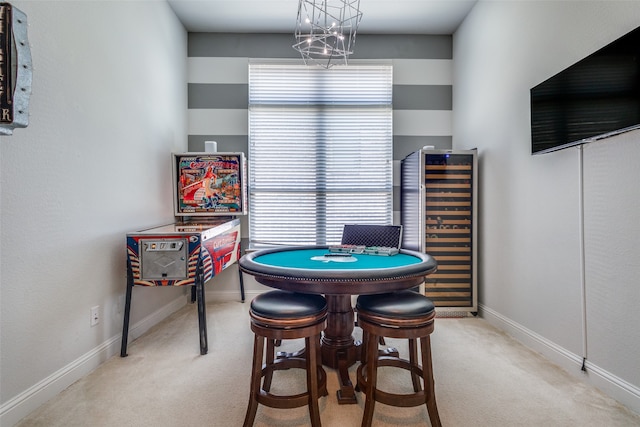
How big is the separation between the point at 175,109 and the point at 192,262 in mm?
2065

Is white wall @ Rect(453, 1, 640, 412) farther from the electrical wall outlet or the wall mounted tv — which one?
the electrical wall outlet

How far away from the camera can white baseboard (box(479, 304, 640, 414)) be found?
178cm

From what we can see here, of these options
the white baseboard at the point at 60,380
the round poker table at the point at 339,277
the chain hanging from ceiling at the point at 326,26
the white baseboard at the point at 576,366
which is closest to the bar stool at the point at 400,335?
the round poker table at the point at 339,277

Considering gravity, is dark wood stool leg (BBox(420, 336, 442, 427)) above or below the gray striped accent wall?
below

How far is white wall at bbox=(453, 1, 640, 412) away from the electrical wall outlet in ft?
11.2

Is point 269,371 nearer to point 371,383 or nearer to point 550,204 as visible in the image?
point 371,383

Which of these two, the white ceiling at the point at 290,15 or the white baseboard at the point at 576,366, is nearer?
the white baseboard at the point at 576,366

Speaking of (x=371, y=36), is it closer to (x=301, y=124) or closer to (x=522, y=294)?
(x=301, y=124)

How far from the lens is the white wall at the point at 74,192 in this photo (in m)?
1.73

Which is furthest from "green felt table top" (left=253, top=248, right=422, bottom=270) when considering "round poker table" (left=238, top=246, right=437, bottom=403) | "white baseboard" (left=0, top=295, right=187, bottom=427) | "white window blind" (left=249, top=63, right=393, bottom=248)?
"white window blind" (left=249, top=63, right=393, bottom=248)

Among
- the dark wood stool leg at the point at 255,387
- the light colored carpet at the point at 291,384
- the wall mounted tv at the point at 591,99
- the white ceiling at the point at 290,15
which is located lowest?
the light colored carpet at the point at 291,384

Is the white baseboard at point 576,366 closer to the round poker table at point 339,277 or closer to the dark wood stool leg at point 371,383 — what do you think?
the round poker table at point 339,277

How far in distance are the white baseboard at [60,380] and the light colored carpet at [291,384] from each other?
0.05 meters

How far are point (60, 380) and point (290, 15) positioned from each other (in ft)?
12.7
